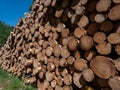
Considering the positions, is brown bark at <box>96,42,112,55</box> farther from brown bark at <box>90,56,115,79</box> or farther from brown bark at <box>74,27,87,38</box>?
brown bark at <box>74,27,87,38</box>

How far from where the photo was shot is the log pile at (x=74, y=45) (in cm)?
295

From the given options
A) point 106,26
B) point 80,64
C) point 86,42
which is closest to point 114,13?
point 106,26

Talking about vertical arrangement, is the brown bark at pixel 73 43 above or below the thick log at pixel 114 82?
above

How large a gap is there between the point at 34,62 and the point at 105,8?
2379 mm

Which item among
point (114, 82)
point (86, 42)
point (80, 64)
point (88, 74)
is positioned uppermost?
point (86, 42)

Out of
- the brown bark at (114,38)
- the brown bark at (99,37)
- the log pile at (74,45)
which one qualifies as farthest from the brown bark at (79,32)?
the brown bark at (114,38)

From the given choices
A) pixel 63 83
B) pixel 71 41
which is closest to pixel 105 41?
pixel 71 41

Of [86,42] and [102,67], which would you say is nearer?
[102,67]

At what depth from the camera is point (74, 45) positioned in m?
3.56

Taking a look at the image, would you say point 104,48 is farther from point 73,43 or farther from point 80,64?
point 73,43

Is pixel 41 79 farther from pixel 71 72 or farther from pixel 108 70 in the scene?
pixel 108 70

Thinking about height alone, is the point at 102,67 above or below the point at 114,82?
above

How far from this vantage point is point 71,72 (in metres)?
3.69

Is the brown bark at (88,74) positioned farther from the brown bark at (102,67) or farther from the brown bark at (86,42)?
the brown bark at (86,42)
